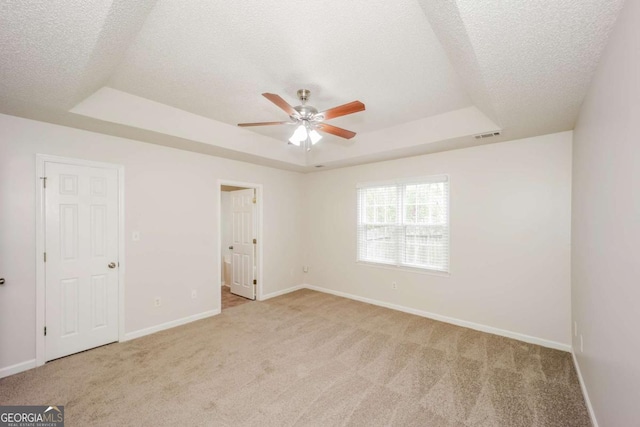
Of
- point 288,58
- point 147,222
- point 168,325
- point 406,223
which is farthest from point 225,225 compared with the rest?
point 288,58

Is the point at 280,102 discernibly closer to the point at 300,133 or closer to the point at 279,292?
the point at 300,133

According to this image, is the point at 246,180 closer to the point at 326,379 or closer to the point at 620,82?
the point at 326,379

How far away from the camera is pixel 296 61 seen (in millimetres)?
2215

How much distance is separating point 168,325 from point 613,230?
456cm

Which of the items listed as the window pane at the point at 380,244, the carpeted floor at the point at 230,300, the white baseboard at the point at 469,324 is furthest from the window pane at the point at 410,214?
the carpeted floor at the point at 230,300

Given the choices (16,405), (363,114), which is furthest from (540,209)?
(16,405)

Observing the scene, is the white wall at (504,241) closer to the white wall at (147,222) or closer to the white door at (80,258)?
the white wall at (147,222)

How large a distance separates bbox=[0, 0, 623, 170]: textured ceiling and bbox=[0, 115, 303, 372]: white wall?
0.91 ft

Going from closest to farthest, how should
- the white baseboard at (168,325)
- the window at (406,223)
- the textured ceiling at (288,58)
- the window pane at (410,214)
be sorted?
the textured ceiling at (288,58), the white baseboard at (168,325), the window at (406,223), the window pane at (410,214)

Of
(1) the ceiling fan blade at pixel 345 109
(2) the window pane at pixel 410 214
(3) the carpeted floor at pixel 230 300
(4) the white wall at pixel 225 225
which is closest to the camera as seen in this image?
(1) the ceiling fan blade at pixel 345 109

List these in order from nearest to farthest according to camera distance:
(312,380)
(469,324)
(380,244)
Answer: (312,380) → (469,324) → (380,244)

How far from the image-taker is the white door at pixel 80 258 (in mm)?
2822

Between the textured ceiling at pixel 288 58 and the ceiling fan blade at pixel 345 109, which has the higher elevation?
the textured ceiling at pixel 288 58

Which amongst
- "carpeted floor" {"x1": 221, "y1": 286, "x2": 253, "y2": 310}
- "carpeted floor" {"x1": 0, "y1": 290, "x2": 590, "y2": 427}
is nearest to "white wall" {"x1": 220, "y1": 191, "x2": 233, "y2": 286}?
"carpeted floor" {"x1": 221, "y1": 286, "x2": 253, "y2": 310}
